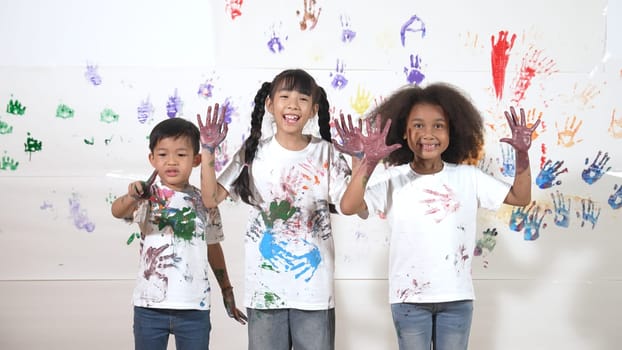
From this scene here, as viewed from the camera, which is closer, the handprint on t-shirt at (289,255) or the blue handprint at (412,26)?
the handprint on t-shirt at (289,255)

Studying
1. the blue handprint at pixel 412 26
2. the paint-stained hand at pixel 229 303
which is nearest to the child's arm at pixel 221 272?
the paint-stained hand at pixel 229 303

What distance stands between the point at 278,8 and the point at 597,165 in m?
1.23

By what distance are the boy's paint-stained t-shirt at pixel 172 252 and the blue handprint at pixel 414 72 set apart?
986 millimetres

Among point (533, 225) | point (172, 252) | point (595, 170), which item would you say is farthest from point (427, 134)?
point (595, 170)

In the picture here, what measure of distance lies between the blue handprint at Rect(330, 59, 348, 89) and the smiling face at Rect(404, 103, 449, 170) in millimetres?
629

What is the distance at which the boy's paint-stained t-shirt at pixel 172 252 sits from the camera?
5.58 feet

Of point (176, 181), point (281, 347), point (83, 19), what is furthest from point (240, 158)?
point (83, 19)

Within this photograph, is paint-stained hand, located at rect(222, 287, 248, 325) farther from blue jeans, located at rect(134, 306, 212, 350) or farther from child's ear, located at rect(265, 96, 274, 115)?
child's ear, located at rect(265, 96, 274, 115)

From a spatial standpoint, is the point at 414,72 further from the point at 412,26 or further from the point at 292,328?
the point at 292,328

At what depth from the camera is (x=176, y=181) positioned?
178 cm

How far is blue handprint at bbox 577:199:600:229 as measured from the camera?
2.49 meters

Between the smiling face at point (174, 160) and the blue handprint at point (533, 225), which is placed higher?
the smiling face at point (174, 160)

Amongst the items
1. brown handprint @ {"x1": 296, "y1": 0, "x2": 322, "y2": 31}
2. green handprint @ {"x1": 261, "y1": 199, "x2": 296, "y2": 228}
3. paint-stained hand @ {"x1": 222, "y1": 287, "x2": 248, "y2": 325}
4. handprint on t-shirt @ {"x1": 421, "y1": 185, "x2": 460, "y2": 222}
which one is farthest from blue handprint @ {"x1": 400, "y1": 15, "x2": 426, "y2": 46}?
paint-stained hand @ {"x1": 222, "y1": 287, "x2": 248, "y2": 325}

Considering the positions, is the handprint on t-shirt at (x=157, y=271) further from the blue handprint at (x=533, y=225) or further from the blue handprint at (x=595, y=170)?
the blue handprint at (x=595, y=170)
